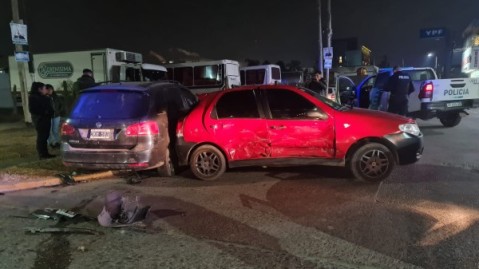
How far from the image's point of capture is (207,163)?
708 cm

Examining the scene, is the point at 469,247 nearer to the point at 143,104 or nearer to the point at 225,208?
the point at 225,208

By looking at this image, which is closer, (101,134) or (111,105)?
(101,134)

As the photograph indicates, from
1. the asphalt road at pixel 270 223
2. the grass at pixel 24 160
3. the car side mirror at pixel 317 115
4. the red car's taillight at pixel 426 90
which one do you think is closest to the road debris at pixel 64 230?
the asphalt road at pixel 270 223

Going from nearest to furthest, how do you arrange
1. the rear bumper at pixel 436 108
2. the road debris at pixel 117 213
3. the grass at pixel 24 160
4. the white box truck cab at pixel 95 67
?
the road debris at pixel 117 213, the grass at pixel 24 160, the rear bumper at pixel 436 108, the white box truck cab at pixel 95 67

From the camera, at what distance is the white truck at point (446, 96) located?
11.7 metres

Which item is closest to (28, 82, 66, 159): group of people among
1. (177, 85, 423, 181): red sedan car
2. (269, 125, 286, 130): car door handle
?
(177, 85, 423, 181): red sedan car

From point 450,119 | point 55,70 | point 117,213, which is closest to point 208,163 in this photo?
point 117,213

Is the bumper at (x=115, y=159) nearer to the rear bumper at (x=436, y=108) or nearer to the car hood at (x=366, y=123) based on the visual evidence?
the car hood at (x=366, y=123)

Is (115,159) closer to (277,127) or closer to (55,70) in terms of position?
(277,127)

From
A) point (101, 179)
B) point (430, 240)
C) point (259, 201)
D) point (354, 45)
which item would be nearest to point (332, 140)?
point (259, 201)

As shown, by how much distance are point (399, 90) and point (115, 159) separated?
307 inches

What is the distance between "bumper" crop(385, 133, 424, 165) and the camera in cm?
652

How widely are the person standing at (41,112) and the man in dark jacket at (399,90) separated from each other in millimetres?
8316

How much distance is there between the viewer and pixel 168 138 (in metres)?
6.97
